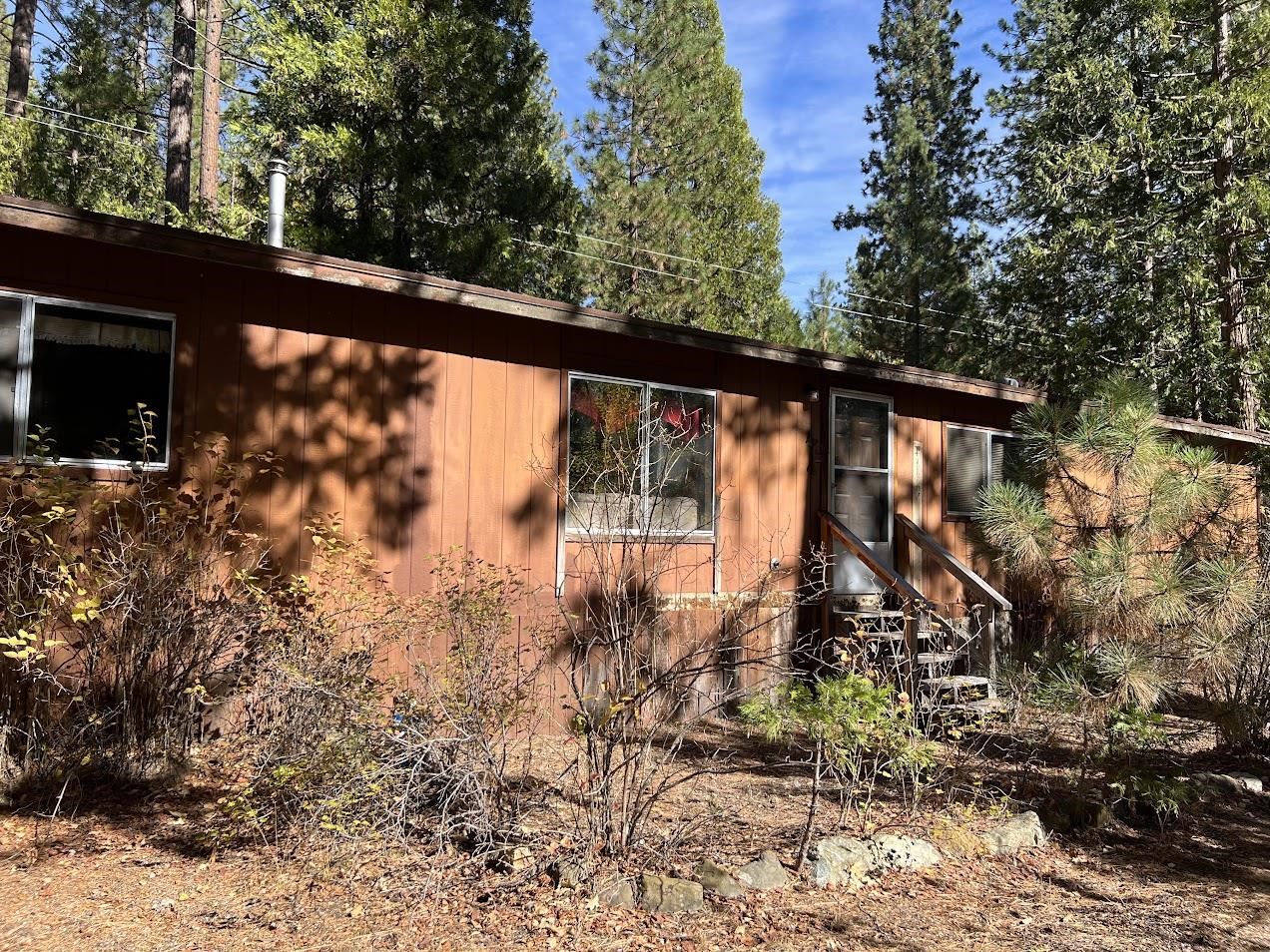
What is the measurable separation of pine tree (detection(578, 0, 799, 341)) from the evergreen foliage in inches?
574

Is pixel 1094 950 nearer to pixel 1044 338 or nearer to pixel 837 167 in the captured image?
pixel 1044 338

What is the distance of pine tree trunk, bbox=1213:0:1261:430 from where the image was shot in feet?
41.9

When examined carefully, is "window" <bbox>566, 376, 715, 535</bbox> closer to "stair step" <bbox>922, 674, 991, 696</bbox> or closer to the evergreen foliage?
"stair step" <bbox>922, 674, 991, 696</bbox>

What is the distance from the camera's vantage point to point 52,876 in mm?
4012

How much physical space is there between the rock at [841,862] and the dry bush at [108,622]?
3.30m

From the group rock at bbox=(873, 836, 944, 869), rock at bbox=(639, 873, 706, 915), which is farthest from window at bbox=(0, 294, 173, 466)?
rock at bbox=(873, 836, 944, 869)

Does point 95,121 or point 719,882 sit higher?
point 95,121

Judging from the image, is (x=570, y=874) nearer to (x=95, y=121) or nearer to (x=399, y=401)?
(x=399, y=401)

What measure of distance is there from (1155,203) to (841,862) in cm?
1328

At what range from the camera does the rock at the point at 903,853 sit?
14.6ft

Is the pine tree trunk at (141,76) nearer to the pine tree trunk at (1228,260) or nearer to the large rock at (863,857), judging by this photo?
the pine tree trunk at (1228,260)

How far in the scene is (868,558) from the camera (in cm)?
834

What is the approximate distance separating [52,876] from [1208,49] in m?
16.4

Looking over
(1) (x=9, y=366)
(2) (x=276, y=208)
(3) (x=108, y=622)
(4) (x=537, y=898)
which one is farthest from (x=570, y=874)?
(2) (x=276, y=208)
